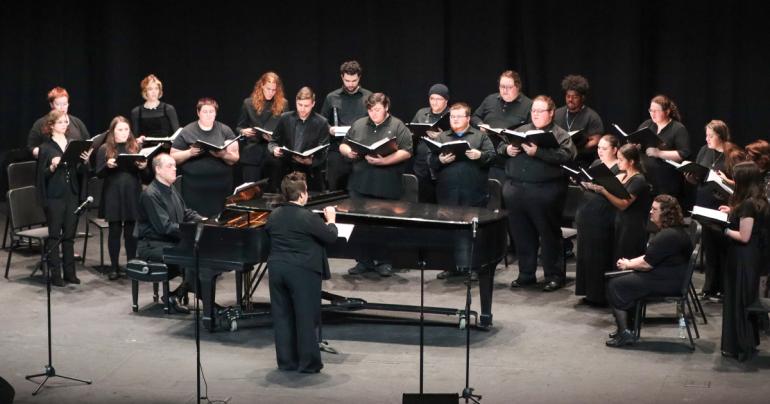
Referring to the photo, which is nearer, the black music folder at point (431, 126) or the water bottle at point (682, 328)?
the water bottle at point (682, 328)

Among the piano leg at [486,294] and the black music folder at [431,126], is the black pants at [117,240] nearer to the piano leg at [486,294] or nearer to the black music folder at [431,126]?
the black music folder at [431,126]

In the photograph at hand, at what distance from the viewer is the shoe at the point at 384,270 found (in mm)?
10984

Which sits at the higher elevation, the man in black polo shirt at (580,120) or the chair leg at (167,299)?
the man in black polo shirt at (580,120)

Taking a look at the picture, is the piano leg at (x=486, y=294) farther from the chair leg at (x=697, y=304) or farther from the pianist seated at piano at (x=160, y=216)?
the pianist seated at piano at (x=160, y=216)

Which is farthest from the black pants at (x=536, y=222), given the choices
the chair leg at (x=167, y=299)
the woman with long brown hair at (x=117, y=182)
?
the woman with long brown hair at (x=117, y=182)

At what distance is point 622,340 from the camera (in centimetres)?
873

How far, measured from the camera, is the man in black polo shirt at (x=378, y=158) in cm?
1052

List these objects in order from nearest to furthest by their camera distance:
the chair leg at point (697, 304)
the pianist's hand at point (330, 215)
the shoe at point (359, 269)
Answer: the pianist's hand at point (330, 215) → the chair leg at point (697, 304) → the shoe at point (359, 269)


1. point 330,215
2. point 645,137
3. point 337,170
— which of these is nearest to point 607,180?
point 645,137

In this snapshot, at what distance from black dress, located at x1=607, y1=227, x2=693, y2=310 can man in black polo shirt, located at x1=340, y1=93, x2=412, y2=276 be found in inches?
100

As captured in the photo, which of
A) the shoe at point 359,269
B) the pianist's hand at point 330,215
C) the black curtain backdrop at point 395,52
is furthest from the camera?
the black curtain backdrop at point 395,52

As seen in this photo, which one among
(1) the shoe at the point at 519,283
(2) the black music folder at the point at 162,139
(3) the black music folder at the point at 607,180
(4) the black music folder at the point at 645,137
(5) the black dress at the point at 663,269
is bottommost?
(1) the shoe at the point at 519,283

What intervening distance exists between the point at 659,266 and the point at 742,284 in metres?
0.60

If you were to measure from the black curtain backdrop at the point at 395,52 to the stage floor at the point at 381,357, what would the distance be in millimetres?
3370
